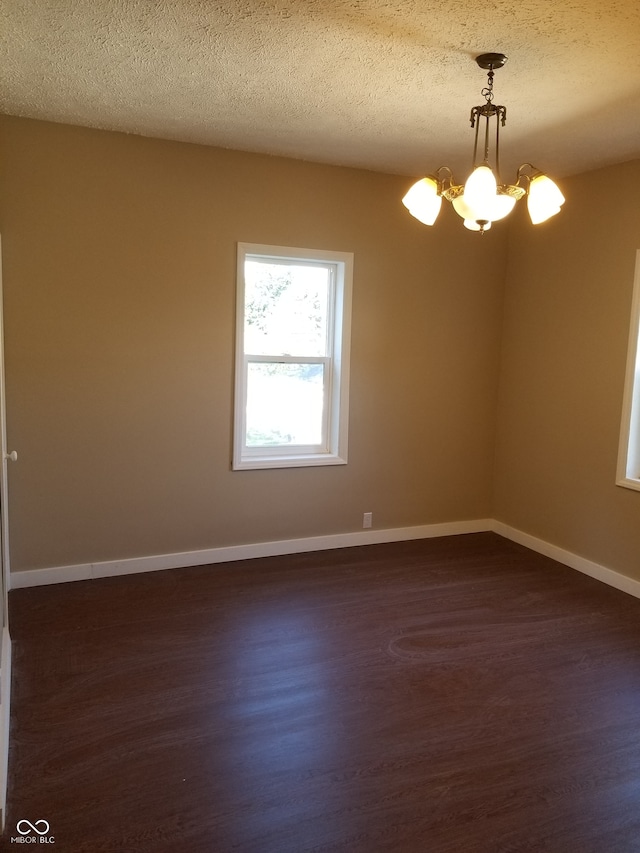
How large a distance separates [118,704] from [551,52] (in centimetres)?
323

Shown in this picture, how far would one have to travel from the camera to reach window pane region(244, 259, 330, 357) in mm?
4176

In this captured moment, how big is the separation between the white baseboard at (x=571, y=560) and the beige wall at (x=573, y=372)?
0.15ft

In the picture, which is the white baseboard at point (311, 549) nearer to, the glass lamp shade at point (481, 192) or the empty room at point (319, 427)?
the empty room at point (319, 427)

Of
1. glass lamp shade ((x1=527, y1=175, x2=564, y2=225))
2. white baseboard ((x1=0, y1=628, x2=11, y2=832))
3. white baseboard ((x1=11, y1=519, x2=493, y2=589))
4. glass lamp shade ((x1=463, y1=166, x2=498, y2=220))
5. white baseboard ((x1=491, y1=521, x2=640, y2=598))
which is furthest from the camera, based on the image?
white baseboard ((x1=491, y1=521, x2=640, y2=598))

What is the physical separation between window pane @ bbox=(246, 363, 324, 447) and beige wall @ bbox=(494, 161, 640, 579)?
1.61m

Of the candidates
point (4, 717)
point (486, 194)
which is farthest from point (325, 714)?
point (486, 194)

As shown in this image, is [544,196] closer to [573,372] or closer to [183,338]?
[573,372]

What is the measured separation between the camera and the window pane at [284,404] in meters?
4.26

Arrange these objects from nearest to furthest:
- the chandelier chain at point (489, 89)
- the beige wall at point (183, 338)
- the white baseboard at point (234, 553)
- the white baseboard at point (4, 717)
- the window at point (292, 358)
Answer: the white baseboard at point (4, 717)
the chandelier chain at point (489, 89)
the beige wall at point (183, 338)
the white baseboard at point (234, 553)
the window at point (292, 358)

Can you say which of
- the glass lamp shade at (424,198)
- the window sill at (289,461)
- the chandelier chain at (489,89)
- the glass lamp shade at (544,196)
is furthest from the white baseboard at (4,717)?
the chandelier chain at (489,89)

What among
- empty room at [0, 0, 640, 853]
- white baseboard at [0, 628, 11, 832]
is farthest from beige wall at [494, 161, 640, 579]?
white baseboard at [0, 628, 11, 832]

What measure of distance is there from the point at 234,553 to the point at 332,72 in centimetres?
297

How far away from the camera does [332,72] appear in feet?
8.88

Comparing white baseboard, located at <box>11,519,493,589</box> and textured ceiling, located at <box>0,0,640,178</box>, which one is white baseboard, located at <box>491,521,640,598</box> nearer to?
white baseboard, located at <box>11,519,493,589</box>
